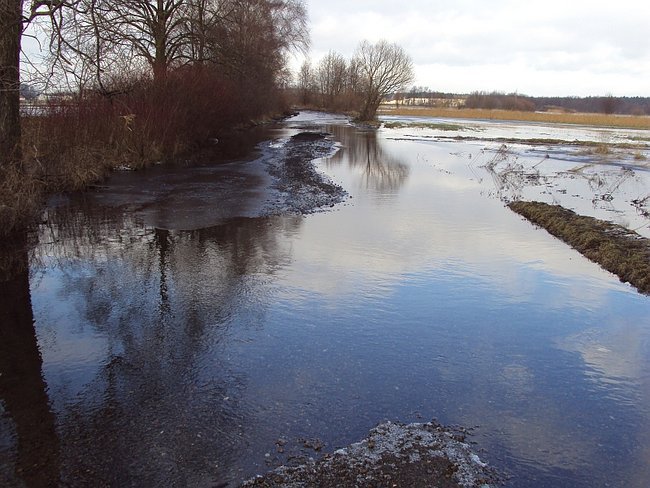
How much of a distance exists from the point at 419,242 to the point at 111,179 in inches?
456

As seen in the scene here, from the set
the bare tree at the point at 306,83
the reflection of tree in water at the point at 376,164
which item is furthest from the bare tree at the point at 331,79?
the reflection of tree in water at the point at 376,164

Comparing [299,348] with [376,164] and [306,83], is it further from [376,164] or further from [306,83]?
[306,83]

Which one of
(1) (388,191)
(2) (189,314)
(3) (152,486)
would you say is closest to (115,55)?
(1) (388,191)

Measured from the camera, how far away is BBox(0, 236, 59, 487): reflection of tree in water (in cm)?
383

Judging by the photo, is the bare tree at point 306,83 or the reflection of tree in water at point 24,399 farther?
the bare tree at point 306,83

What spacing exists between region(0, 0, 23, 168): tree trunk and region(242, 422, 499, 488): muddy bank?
32.3 ft

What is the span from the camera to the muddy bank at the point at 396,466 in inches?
150

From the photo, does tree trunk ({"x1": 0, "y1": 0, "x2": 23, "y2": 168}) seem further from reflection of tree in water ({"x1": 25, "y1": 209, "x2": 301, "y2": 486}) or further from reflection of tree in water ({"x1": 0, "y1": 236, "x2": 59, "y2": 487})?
reflection of tree in water ({"x1": 0, "y1": 236, "x2": 59, "y2": 487})

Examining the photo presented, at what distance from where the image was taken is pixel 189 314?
670 cm

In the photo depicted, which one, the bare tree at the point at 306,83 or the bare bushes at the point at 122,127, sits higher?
the bare tree at the point at 306,83

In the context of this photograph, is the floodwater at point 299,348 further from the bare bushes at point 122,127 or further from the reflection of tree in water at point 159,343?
the bare bushes at point 122,127

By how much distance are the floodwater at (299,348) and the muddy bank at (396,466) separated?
174 mm

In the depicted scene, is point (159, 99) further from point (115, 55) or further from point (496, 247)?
point (496, 247)

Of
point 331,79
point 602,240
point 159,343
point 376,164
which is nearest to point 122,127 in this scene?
point 376,164
